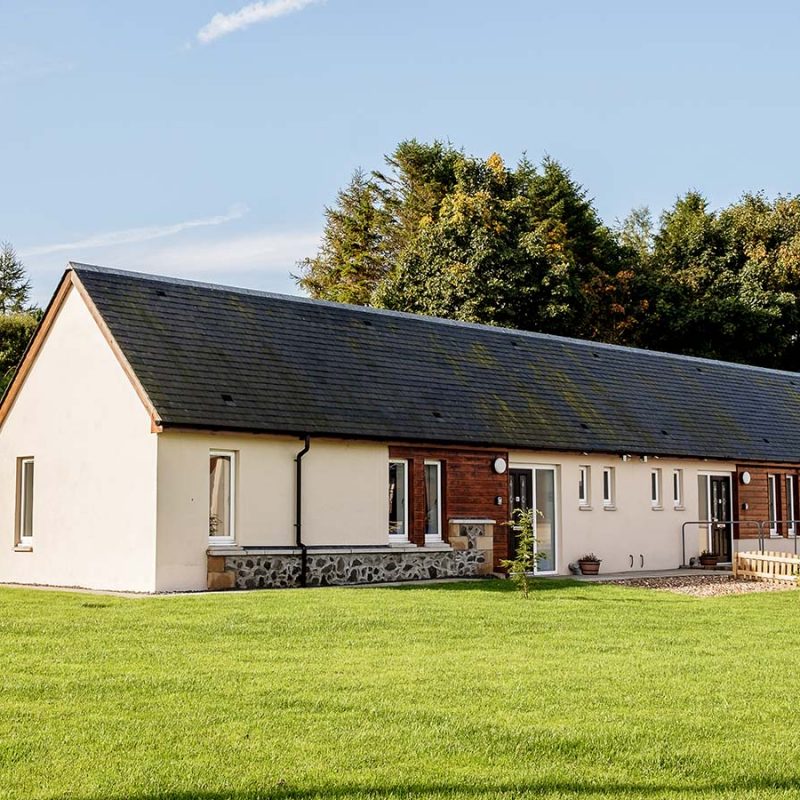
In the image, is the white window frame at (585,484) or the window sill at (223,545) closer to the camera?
the window sill at (223,545)

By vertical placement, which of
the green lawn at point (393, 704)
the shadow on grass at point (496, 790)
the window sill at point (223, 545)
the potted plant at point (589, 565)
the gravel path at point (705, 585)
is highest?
the window sill at point (223, 545)

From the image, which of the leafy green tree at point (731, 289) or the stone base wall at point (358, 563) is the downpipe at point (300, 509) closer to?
the stone base wall at point (358, 563)

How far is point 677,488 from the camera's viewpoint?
93.9 feet

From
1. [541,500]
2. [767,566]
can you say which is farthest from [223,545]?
[767,566]

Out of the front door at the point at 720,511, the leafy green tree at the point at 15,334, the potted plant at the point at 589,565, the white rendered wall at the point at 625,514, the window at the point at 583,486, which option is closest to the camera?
the potted plant at the point at 589,565

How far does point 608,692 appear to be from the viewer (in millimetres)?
9805

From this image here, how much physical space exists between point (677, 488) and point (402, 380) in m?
8.03

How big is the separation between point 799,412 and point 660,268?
15.6 metres

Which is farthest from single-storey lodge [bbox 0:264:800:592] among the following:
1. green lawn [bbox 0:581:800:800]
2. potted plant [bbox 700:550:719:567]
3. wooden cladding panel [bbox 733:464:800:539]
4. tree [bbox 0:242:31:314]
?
tree [bbox 0:242:31:314]

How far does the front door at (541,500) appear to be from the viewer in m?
25.2

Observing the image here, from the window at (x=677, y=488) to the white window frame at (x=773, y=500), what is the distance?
325 cm

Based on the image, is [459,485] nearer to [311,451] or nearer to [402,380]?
[402,380]

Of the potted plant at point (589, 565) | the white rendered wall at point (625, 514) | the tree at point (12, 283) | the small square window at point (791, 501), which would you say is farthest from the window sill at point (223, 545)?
the tree at point (12, 283)

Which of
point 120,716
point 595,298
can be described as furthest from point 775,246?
point 120,716
